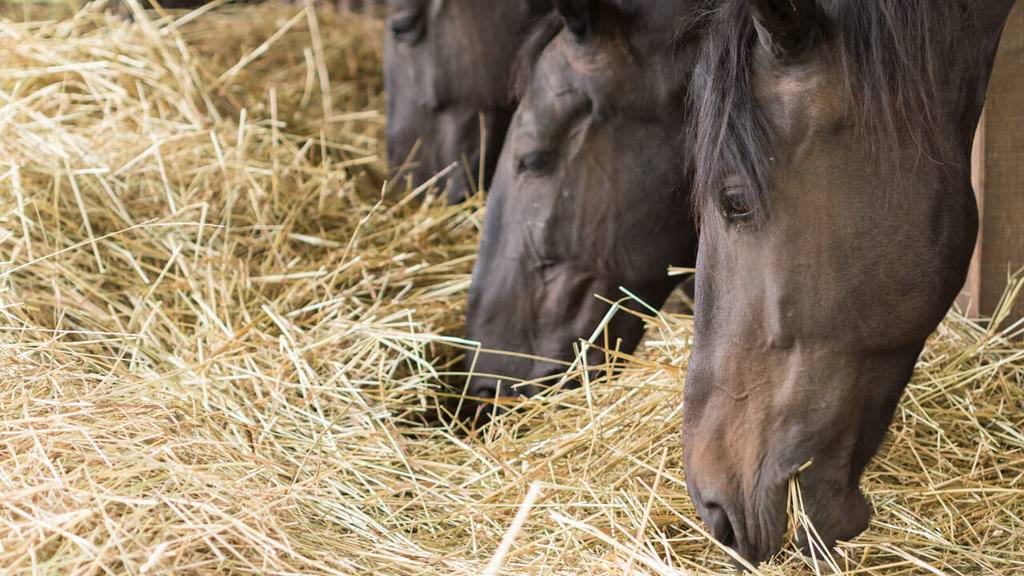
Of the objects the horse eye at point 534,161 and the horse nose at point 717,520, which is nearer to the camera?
the horse nose at point 717,520

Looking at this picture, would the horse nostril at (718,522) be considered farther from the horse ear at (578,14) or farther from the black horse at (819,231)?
the horse ear at (578,14)

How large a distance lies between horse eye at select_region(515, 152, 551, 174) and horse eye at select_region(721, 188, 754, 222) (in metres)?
0.97

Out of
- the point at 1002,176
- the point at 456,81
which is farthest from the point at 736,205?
the point at 456,81

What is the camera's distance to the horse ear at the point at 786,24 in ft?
5.14

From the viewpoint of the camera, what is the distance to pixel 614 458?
2.11 metres

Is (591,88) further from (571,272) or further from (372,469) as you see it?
(372,469)

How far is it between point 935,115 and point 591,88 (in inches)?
42.2

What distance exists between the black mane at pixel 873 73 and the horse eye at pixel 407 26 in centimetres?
215

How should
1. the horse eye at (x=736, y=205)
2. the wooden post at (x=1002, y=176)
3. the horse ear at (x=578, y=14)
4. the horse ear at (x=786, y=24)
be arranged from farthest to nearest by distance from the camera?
the wooden post at (x=1002, y=176) → the horse ear at (x=578, y=14) → the horse eye at (x=736, y=205) → the horse ear at (x=786, y=24)

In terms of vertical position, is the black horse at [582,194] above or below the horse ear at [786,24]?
below

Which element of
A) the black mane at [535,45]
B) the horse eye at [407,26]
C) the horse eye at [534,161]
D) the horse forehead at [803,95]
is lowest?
the horse eye at [534,161]

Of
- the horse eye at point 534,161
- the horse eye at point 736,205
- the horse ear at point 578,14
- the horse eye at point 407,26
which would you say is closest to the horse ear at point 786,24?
the horse eye at point 736,205

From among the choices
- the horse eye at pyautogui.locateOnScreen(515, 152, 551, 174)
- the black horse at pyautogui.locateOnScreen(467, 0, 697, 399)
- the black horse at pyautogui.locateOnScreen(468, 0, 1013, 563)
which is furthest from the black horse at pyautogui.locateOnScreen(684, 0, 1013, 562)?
the horse eye at pyautogui.locateOnScreen(515, 152, 551, 174)

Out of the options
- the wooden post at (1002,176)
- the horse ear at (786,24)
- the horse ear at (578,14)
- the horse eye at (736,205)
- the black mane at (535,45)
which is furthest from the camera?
the black mane at (535,45)
